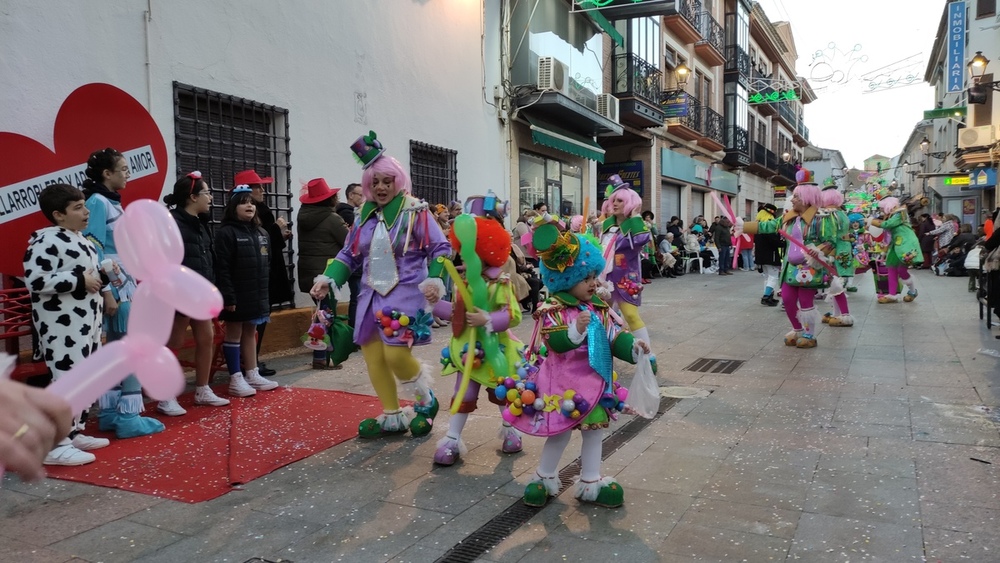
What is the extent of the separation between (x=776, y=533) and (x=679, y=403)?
2426 millimetres

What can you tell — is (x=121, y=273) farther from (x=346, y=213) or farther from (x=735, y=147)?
(x=735, y=147)

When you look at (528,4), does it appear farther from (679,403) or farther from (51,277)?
(51,277)

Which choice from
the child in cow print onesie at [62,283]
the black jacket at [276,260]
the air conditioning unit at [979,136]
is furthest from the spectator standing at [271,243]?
the air conditioning unit at [979,136]

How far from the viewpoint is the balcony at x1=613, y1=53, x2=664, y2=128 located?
60.7 ft

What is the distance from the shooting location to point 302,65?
833 cm

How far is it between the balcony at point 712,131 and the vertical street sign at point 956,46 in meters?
8.00

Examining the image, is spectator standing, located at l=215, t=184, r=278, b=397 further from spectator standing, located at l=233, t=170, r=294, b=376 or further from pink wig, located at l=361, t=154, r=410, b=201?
pink wig, located at l=361, t=154, r=410, b=201

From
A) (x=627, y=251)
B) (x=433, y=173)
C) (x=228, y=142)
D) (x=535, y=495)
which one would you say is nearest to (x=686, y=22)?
(x=433, y=173)

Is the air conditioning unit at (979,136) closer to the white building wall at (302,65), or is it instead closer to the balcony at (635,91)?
the balcony at (635,91)

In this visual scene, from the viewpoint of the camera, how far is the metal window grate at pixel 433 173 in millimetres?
10648

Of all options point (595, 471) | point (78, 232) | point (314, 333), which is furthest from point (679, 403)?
point (78, 232)

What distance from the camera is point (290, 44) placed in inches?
320

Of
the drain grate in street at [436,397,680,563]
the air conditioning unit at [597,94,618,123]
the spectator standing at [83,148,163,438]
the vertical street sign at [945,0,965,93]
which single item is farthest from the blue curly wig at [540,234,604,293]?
the vertical street sign at [945,0,965,93]

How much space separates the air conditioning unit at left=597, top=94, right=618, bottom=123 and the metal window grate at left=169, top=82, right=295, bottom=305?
33.6 ft
